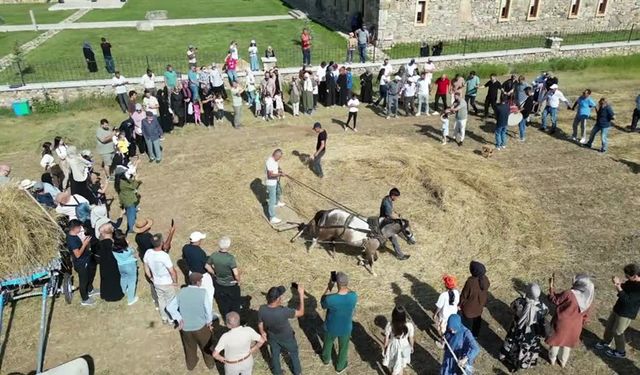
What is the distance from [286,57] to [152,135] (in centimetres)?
1242

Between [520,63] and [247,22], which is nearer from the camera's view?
[520,63]

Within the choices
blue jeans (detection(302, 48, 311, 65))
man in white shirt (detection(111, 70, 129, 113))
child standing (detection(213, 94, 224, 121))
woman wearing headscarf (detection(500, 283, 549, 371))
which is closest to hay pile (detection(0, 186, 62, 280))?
woman wearing headscarf (detection(500, 283, 549, 371))

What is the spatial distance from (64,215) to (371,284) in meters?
6.23

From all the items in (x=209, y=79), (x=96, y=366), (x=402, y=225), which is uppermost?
(x=209, y=79)

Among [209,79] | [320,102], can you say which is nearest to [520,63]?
[320,102]

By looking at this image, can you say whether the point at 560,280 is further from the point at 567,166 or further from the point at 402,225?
the point at 567,166

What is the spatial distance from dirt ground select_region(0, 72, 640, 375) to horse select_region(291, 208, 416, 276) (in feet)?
1.12

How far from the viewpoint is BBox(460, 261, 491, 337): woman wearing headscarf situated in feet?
24.6

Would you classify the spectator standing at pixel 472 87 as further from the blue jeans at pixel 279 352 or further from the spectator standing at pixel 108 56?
the spectator standing at pixel 108 56

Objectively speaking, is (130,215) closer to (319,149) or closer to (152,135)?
(152,135)

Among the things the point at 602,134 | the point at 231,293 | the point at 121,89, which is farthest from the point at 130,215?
the point at 602,134

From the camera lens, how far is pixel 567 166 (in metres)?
14.3

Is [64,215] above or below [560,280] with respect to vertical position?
above

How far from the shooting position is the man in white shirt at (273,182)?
36.0 feet
